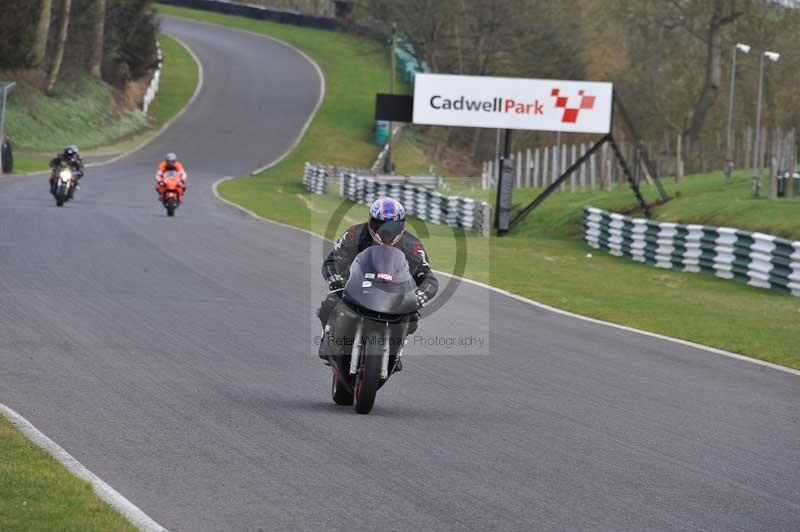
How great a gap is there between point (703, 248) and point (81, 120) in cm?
4173

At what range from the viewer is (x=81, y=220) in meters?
26.8

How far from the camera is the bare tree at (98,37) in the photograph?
2689 inches

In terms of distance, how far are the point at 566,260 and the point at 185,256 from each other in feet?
32.4

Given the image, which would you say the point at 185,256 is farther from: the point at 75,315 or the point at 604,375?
the point at 604,375

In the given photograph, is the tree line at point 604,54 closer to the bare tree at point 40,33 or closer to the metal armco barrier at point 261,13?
the bare tree at point 40,33

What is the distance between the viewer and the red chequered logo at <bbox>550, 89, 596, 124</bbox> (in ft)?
110

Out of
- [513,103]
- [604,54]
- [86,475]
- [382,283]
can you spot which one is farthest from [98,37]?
A: [86,475]

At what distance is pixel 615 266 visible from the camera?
27.8 metres

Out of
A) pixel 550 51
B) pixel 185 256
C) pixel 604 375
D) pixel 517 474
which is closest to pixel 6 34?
pixel 550 51

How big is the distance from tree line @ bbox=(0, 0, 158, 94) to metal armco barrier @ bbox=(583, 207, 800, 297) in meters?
29.1

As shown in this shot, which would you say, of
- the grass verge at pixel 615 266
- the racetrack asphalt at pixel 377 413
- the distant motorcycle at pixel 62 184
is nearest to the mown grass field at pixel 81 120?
the grass verge at pixel 615 266

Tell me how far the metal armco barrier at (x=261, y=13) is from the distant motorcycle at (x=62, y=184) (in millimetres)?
66163

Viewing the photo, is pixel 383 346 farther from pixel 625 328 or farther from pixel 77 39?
pixel 77 39

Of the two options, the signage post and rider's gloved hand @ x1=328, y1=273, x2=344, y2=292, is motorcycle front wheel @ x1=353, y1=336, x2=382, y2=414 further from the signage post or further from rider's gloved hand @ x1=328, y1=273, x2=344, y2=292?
the signage post
